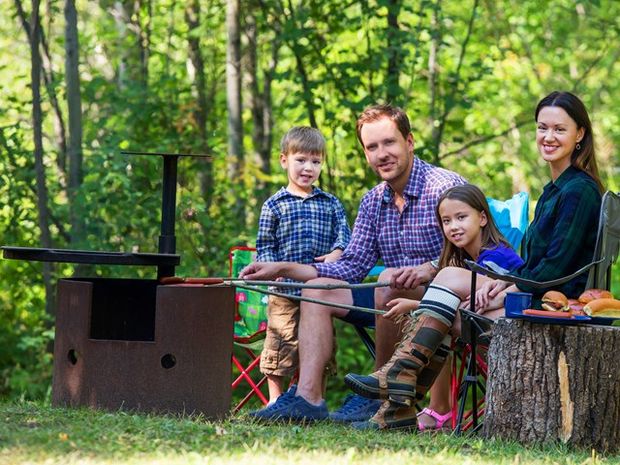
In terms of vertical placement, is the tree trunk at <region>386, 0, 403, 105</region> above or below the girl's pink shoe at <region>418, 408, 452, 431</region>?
above

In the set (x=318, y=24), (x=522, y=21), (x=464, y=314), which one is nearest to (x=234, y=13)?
(x=318, y=24)

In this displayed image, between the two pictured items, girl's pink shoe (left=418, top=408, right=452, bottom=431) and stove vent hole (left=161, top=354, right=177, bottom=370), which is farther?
girl's pink shoe (left=418, top=408, right=452, bottom=431)

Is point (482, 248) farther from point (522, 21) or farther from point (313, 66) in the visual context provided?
point (522, 21)

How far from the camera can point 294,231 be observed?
202 inches

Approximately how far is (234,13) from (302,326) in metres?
4.45

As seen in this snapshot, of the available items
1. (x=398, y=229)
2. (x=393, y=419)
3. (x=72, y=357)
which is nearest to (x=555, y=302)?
(x=393, y=419)

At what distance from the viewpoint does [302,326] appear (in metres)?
4.67

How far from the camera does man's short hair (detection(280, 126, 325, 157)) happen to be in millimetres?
5094

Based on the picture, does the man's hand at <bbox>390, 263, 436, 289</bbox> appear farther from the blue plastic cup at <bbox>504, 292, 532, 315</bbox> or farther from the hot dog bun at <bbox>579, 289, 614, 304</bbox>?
the hot dog bun at <bbox>579, 289, 614, 304</bbox>

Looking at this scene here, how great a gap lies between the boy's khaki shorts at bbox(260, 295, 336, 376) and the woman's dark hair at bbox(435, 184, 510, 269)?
0.86 metres

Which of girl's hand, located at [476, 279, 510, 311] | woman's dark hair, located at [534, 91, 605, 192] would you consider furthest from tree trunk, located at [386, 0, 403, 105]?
girl's hand, located at [476, 279, 510, 311]

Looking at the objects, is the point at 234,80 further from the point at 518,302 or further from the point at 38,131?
the point at 518,302

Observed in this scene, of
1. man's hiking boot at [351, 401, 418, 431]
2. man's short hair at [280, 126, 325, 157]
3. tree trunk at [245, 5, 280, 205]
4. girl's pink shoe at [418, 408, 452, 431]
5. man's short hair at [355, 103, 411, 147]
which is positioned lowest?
girl's pink shoe at [418, 408, 452, 431]

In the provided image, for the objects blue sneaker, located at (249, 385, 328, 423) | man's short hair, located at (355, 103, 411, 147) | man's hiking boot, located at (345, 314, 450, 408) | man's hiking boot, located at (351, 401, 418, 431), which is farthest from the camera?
man's short hair, located at (355, 103, 411, 147)
